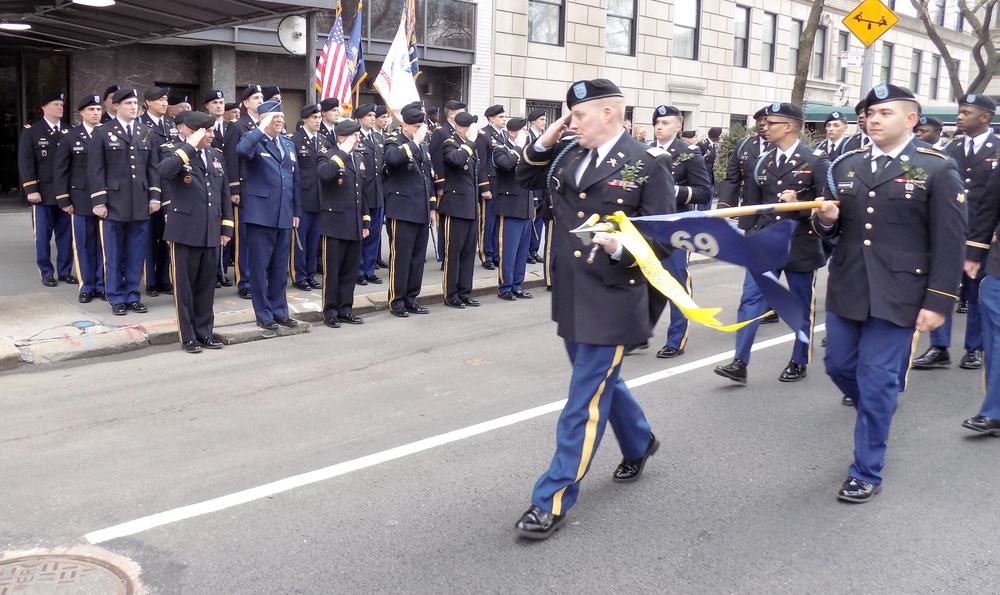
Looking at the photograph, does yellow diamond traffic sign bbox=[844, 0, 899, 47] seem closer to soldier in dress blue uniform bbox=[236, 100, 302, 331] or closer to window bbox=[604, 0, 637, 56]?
window bbox=[604, 0, 637, 56]

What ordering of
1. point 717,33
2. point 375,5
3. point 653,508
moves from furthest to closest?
point 717,33, point 375,5, point 653,508

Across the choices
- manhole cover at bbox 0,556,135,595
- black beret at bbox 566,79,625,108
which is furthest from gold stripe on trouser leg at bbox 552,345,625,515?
manhole cover at bbox 0,556,135,595

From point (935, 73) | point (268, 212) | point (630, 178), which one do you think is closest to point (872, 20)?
point (268, 212)

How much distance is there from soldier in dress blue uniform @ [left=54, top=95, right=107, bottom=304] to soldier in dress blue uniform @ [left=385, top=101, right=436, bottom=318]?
9.58ft

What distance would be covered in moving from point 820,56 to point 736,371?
27461 millimetres

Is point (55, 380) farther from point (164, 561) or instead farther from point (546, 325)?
point (546, 325)

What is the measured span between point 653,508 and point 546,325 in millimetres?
4718

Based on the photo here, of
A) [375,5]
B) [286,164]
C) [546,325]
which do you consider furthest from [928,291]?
[375,5]

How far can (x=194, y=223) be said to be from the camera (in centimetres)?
772

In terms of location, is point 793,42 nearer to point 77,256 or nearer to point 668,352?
point 668,352

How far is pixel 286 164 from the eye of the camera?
8.76m

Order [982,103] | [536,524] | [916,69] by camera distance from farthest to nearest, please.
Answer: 1. [916,69]
2. [982,103]
3. [536,524]

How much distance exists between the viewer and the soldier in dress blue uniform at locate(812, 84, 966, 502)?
15.4ft

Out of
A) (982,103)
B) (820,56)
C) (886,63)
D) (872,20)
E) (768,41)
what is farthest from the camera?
(886,63)
